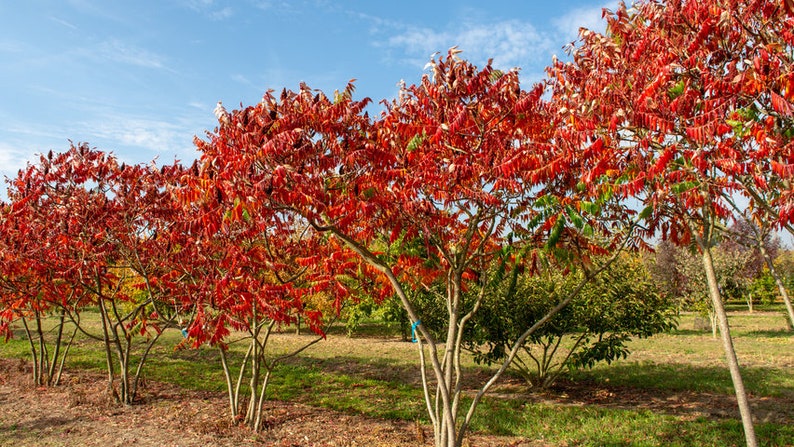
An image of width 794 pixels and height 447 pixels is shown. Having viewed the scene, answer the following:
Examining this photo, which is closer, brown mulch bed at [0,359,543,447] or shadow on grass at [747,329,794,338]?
brown mulch bed at [0,359,543,447]

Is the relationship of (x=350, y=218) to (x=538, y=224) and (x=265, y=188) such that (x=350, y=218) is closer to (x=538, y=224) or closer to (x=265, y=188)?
(x=265, y=188)

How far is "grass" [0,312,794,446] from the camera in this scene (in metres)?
7.33

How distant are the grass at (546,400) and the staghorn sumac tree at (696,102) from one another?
95.6 inches

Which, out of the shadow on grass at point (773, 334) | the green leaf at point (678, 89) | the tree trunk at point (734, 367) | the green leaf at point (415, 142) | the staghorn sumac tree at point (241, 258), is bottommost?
the shadow on grass at point (773, 334)

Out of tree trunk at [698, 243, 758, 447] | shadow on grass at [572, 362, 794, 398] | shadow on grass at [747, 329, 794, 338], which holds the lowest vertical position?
shadow on grass at [747, 329, 794, 338]

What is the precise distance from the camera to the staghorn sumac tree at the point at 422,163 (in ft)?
15.8

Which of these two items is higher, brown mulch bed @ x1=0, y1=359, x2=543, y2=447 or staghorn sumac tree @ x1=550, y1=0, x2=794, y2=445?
staghorn sumac tree @ x1=550, y1=0, x2=794, y2=445

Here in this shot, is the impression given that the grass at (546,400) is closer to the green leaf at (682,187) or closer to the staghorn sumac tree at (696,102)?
the staghorn sumac tree at (696,102)

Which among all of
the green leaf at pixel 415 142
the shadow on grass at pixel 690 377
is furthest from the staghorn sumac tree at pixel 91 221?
the shadow on grass at pixel 690 377

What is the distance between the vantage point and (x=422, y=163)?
16.8 ft

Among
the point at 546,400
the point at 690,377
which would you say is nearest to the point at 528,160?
the point at 546,400

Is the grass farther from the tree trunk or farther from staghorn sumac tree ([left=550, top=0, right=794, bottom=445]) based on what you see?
staghorn sumac tree ([left=550, top=0, right=794, bottom=445])

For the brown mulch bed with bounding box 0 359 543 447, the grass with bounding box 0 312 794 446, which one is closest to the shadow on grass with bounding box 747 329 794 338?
the grass with bounding box 0 312 794 446

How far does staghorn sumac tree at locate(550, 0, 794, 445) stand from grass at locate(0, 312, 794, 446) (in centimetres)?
243
